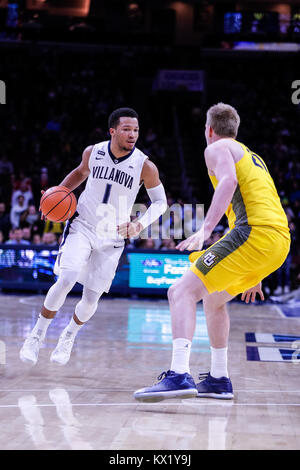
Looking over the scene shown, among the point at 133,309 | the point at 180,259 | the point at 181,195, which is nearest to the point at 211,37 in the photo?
the point at 181,195

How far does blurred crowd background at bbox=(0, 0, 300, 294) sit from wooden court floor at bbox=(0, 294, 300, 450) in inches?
253

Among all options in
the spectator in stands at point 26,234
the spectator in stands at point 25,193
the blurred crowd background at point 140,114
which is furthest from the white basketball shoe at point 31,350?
the spectator in stands at point 25,193

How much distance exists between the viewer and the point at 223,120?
13.8 ft

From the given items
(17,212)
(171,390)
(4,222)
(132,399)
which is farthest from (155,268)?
(171,390)

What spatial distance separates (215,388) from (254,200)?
128 centimetres

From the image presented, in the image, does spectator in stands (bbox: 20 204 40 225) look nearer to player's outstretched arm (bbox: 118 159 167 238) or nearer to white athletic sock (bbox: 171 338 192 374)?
player's outstretched arm (bbox: 118 159 167 238)

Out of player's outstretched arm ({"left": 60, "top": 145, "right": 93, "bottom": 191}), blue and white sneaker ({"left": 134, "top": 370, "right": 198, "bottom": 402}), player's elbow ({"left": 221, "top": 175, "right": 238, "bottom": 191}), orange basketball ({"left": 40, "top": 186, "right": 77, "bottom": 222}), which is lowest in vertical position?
blue and white sneaker ({"left": 134, "top": 370, "right": 198, "bottom": 402})

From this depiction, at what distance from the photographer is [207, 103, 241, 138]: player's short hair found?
164 inches

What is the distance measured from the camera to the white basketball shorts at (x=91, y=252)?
5.04 m

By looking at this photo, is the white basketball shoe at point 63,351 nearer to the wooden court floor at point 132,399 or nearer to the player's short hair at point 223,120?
the wooden court floor at point 132,399

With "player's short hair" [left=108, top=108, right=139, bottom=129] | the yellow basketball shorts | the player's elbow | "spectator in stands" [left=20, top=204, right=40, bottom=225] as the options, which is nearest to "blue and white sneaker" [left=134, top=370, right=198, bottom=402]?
the yellow basketball shorts

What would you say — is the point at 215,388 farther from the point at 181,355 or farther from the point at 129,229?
the point at 129,229

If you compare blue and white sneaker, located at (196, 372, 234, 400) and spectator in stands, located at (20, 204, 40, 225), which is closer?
blue and white sneaker, located at (196, 372, 234, 400)
